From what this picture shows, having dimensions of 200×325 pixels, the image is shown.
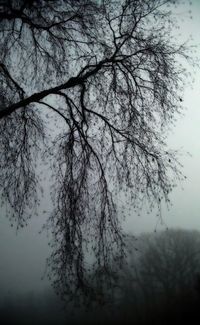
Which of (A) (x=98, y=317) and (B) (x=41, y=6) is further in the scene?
(A) (x=98, y=317)

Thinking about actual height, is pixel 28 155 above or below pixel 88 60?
below

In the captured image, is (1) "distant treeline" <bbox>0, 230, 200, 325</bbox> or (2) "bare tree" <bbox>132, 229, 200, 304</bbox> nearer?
(1) "distant treeline" <bbox>0, 230, 200, 325</bbox>

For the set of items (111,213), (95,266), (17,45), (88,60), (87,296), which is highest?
(17,45)

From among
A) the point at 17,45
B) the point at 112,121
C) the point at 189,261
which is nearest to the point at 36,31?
the point at 17,45

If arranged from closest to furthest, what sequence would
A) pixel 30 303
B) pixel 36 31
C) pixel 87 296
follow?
pixel 87 296 → pixel 36 31 → pixel 30 303

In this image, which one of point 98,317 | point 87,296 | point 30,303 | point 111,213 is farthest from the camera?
point 30,303

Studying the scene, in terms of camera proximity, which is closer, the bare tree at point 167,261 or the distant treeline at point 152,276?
the distant treeline at point 152,276

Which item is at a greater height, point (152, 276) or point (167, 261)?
point (167, 261)

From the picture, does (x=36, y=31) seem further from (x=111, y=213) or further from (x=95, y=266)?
(x=95, y=266)

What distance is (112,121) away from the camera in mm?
8359

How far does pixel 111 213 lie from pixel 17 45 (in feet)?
17.3

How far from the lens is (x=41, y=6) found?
810 cm

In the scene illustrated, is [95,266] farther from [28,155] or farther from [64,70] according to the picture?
[64,70]

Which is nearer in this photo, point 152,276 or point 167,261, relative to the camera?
point 152,276
